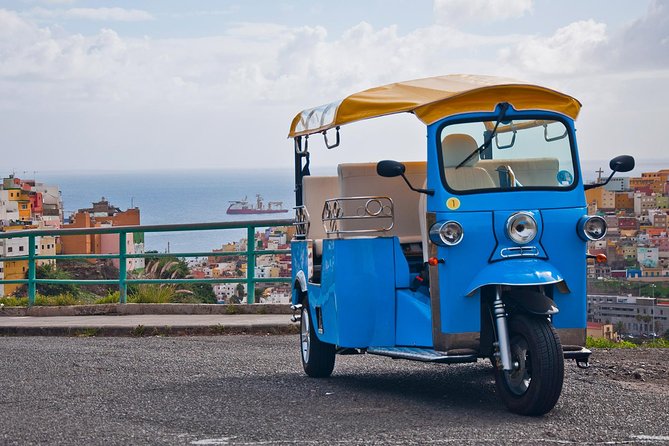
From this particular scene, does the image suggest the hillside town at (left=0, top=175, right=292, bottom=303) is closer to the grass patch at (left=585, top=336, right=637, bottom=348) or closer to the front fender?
the grass patch at (left=585, top=336, right=637, bottom=348)

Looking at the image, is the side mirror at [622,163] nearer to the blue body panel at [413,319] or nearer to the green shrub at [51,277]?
the blue body panel at [413,319]

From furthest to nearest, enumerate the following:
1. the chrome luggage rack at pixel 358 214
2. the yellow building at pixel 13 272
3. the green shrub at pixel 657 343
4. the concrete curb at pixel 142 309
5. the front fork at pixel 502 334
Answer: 1. the yellow building at pixel 13 272
2. the concrete curb at pixel 142 309
3. the green shrub at pixel 657 343
4. the chrome luggage rack at pixel 358 214
5. the front fork at pixel 502 334

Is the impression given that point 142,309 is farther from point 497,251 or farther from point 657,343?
Answer: point 497,251

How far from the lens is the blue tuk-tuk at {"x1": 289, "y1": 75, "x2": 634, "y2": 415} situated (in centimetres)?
872

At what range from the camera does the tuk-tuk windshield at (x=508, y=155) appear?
30.6 ft

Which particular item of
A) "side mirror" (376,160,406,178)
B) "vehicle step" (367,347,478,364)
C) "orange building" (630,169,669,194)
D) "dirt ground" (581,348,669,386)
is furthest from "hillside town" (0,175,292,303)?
"side mirror" (376,160,406,178)

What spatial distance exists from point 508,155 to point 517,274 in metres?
1.34

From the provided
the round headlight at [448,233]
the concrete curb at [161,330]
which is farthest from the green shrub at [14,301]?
the round headlight at [448,233]

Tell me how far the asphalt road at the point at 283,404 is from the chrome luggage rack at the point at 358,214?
55.7 inches

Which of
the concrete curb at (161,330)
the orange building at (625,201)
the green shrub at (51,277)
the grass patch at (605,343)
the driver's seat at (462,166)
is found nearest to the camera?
the driver's seat at (462,166)

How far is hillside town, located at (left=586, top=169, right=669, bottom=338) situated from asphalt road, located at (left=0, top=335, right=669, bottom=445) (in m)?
2.15

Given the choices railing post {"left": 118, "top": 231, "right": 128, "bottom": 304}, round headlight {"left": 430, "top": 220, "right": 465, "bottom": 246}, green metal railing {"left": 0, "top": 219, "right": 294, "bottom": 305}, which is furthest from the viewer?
railing post {"left": 118, "top": 231, "right": 128, "bottom": 304}

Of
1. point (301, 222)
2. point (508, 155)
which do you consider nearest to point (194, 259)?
point (301, 222)

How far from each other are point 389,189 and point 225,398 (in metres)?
2.56
